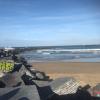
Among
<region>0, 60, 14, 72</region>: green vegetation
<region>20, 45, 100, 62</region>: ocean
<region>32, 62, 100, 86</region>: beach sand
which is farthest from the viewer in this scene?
<region>20, 45, 100, 62</region>: ocean

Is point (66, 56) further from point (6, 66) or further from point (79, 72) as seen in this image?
point (6, 66)

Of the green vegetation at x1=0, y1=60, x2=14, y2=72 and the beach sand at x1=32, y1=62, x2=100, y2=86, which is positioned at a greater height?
the green vegetation at x1=0, y1=60, x2=14, y2=72

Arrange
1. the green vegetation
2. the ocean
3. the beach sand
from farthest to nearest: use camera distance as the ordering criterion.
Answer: the ocean, the beach sand, the green vegetation

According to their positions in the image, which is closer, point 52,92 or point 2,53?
point 52,92

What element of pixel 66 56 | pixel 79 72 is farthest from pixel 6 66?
pixel 66 56

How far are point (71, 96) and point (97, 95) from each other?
29.3 inches

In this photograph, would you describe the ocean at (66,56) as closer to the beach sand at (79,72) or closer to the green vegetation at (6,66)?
the beach sand at (79,72)

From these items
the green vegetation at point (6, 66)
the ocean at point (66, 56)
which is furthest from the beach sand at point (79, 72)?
the ocean at point (66, 56)

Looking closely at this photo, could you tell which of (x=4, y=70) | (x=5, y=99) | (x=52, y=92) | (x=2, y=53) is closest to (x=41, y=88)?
(x=52, y=92)

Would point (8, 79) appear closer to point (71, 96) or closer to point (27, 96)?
point (71, 96)

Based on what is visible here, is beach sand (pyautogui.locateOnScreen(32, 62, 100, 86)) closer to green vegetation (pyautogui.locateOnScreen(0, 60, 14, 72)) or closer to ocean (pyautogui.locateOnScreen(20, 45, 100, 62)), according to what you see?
green vegetation (pyautogui.locateOnScreen(0, 60, 14, 72))

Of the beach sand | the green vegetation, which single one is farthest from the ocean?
the green vegetation

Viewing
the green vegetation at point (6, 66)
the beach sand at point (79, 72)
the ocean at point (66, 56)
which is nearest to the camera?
the green vegetation at point (6, 66)

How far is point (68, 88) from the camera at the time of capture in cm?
966
